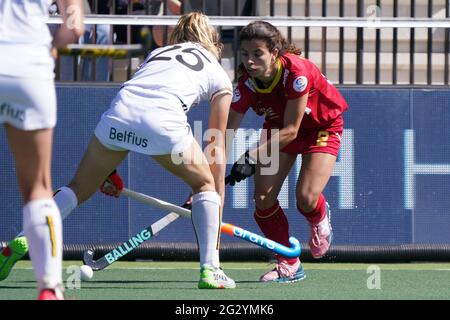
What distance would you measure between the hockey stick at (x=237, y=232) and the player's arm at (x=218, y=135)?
0.35 meters

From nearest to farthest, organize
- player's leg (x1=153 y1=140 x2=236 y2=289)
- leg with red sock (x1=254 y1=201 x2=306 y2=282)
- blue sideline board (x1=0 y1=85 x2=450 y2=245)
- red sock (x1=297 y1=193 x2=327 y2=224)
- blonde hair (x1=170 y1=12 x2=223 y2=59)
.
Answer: player's leg (x1=153 y1=140 x2=236 y2=289)
blonde hair (x1=170 y1=12 x2=223 y2=59)
leg with red sock (x1=254 y1=201 x2=306 y2=282)
red sock (x1=297 y1=193 x2=327 y2=224)
blue sideline board (x1=0 y1=85 x2=450 y2=245)

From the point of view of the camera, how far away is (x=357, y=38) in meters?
9.51

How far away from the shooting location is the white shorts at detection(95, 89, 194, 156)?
245 inches

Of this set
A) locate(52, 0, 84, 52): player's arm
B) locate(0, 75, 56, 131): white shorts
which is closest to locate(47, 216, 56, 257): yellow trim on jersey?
locate(0, 75, 56, 131): white shorts

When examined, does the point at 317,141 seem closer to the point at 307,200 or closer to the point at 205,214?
the point at 307,200

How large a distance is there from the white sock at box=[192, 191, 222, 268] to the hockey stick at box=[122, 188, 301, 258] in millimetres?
711

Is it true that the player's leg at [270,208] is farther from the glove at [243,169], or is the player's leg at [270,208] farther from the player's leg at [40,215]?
the player's leg at [40,215]

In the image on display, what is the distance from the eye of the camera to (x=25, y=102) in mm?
4539

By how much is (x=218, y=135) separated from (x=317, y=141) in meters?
1.28

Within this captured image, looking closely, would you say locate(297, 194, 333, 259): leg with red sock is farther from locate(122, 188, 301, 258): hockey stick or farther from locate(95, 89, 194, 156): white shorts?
locate(95, 89, 194, 156): white shorts
